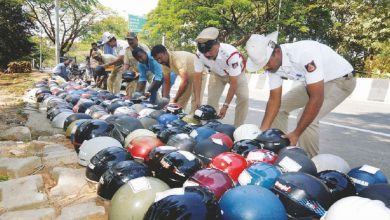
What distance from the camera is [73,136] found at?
5.48 m

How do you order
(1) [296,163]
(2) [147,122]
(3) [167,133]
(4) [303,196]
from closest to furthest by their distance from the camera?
(4) [303,196] < (1) [296,163] < (3) [167,133] < (2) [147,122]

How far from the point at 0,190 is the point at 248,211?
280cm

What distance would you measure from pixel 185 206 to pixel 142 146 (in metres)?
2.15

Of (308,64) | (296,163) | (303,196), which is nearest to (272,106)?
(308,64)

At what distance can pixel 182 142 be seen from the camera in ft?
15.4

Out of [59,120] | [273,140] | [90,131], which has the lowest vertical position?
[59,120]

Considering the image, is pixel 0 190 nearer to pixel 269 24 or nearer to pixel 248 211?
pixel 248 211

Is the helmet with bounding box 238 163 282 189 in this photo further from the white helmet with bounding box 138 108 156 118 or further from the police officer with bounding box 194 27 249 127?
the white helmet with bounding box 138 108 156 118

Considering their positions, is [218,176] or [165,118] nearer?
[218,176]

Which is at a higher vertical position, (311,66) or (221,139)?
(311,66)

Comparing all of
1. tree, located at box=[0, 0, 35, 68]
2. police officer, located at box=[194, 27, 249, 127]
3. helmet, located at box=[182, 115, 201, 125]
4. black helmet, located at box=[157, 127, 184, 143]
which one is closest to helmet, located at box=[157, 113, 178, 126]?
helmet, located at box=[182, 115, 201, 125]

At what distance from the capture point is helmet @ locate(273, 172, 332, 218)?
2.99 meters

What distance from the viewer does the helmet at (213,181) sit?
10.8 feet

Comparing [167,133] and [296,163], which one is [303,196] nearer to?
[296,163]
